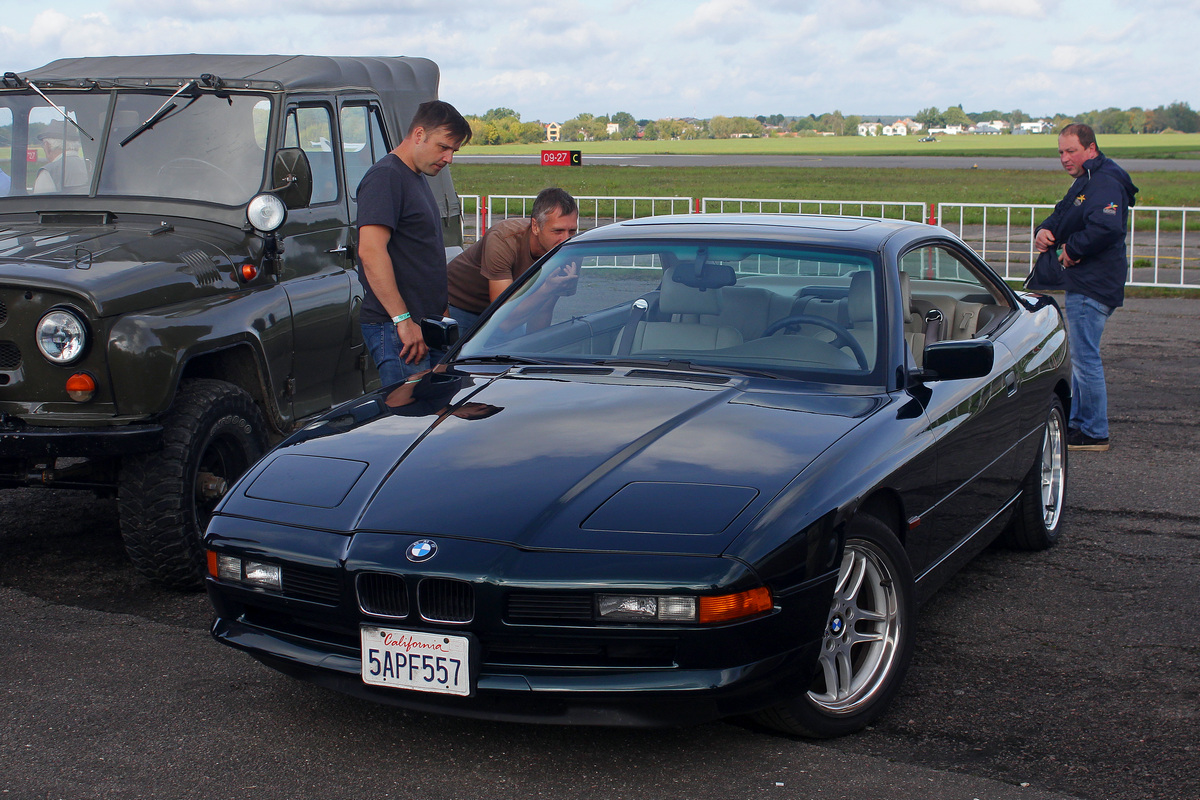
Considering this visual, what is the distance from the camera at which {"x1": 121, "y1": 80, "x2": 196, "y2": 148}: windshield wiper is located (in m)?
5.76

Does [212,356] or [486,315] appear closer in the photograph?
[486,315]

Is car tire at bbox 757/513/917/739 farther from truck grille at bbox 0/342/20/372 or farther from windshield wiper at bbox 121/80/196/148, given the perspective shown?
windshield wiper at bbox 121/80/196/148

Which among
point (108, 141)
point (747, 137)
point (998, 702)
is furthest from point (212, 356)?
point (747, 137)

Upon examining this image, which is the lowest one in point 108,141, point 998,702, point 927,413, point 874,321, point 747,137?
point 998,702

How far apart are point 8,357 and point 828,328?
3084mm

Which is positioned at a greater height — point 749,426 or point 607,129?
point 607,129

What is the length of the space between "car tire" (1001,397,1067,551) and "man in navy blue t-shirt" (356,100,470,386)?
2.74 metres

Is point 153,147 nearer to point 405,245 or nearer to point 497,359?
point 405,245

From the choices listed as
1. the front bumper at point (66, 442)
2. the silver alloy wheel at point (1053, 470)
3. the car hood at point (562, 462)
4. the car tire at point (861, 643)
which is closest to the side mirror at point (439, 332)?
the car hood at point (562, 462)

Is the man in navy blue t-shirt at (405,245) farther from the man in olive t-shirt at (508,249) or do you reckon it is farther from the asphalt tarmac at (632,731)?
the asphalt tarmac at (632,731)

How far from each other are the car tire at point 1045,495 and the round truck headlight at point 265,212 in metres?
3.45

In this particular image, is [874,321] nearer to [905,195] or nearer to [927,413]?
[927,413]

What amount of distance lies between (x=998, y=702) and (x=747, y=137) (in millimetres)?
124603

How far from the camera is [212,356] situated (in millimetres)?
5371
